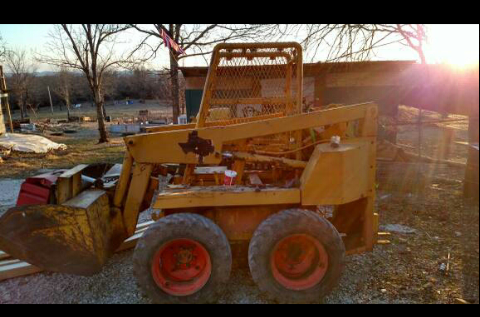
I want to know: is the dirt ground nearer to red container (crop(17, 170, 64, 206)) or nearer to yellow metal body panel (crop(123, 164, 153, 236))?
yellow metal body panel (crop(123, 164, 153, 236))

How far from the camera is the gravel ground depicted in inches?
127

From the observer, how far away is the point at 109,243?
3469 millimetres

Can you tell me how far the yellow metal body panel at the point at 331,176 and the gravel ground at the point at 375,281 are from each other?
0.99 meters

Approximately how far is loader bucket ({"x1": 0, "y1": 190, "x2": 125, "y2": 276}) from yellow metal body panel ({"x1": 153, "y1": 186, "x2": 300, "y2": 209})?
0.71 metres

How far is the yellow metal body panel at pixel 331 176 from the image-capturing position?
10.3 feet

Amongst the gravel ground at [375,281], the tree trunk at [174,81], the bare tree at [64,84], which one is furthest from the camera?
the bare tree at [64,84]

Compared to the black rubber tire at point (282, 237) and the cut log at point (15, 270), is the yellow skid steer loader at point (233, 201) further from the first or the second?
the cut log at point (15, 270)

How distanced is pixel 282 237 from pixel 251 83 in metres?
1.69

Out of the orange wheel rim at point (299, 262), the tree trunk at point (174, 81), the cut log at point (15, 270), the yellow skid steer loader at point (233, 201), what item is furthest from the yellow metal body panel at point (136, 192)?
the tree trunk at point (174, 81)

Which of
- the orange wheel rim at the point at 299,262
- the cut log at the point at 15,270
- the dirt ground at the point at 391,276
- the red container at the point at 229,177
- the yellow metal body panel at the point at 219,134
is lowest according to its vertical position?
the dirt ground at the point at 391,276

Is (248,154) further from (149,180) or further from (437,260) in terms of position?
(437,260)
